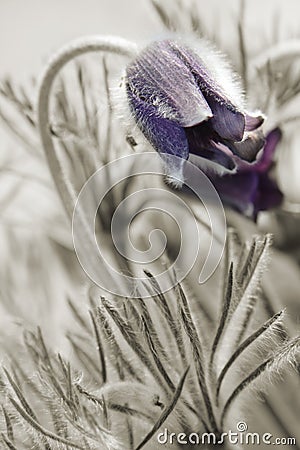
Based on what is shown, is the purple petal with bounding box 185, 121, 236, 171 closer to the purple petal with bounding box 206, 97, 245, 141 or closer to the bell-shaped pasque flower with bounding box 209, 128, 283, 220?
the purple petal with bounding box 206, 97, 245, 141

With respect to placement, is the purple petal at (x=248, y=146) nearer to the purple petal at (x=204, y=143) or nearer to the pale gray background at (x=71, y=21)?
the purple petal at (x=204, y=143)

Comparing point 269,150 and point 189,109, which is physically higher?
point 189,109

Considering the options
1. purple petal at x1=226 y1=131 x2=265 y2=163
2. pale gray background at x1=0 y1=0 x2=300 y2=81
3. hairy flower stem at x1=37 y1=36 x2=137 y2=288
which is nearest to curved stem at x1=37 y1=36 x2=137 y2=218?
hairy flower stem at x1=37 y1=36 x2=137 y2=288

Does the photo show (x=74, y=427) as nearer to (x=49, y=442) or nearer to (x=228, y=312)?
(x=49, y=442)

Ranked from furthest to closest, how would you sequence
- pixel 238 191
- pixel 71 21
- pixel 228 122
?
pixel 71 21 → pixel 238 191 → pixel 228 122

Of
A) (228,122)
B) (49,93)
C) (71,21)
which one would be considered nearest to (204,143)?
(228,122)

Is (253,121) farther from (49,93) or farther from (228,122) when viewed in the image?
(49,93)

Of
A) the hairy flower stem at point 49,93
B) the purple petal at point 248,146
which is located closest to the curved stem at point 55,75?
the hairy flower stem at point 49,93

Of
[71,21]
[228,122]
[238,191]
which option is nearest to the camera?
[228,122]
